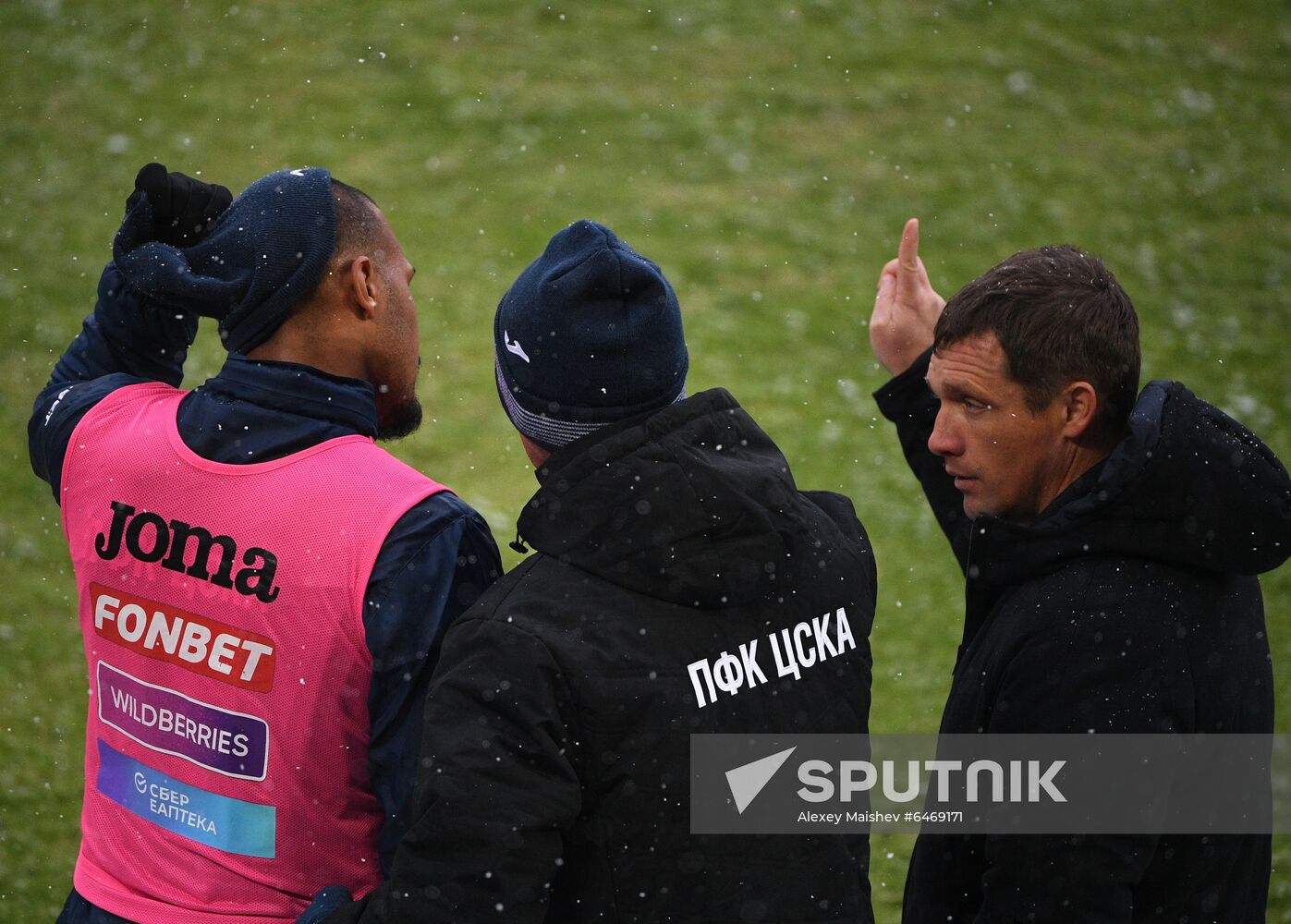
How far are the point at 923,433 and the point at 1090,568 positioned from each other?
84 centimetres

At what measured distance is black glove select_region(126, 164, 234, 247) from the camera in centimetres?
266

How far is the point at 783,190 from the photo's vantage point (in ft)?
27.4

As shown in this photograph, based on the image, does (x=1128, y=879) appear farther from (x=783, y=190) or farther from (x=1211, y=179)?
(x=1211, y=179)

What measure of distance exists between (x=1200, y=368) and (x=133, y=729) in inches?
240

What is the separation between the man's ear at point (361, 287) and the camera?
268 centimetres

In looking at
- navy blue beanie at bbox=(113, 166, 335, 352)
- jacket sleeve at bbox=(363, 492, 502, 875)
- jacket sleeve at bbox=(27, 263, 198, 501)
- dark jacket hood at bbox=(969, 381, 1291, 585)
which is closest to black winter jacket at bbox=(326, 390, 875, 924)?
jacket sleeve at bbox=(363, 492, 502, 875)

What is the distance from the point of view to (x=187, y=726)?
2.48 meters

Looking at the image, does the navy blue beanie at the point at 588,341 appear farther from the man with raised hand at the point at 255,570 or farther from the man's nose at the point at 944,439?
the man's nose at the point at 944,439

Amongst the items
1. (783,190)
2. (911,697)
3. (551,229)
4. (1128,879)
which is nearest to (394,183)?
(551,229)

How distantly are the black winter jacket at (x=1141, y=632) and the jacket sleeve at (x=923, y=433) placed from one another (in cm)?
58

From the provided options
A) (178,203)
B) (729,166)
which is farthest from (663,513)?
(729,166)

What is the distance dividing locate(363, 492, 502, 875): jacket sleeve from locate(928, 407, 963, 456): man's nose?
102 centimetres

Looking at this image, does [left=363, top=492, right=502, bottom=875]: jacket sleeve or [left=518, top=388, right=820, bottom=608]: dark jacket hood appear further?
[left=363, top=492, right=502, bottom=875]: jacket sleeve

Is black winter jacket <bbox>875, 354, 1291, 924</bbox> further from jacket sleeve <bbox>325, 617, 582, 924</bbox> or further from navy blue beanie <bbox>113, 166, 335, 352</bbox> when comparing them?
navy blue beanie <bbox>113, 166, 335, 352</bbox>
